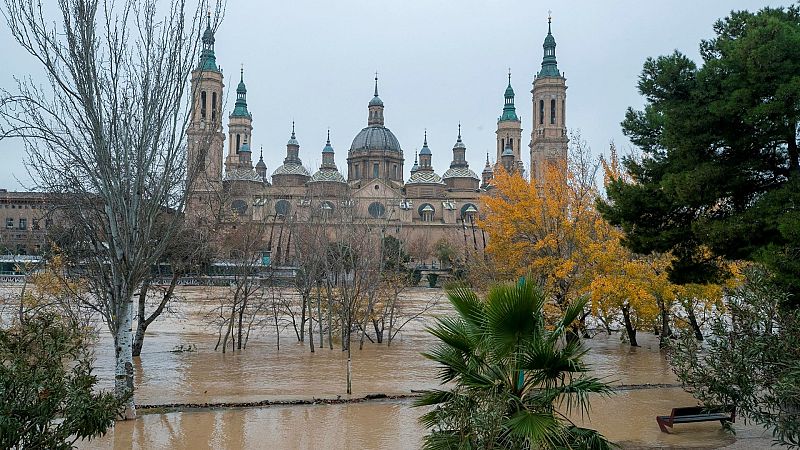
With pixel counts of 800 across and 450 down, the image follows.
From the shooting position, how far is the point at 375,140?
92.7 m

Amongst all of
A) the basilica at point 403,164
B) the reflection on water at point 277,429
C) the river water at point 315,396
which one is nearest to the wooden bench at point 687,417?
the river water at point 315,396

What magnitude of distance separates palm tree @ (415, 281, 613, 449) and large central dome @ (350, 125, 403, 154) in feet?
279

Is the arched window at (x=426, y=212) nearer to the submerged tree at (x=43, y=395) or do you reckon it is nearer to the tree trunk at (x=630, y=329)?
the tree trunk at (x=630, y=329)

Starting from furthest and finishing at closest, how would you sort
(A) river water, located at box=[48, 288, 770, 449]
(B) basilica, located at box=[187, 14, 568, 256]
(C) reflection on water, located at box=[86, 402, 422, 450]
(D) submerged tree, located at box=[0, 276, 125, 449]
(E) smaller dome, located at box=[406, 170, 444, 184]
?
(E) smaller dome, located at box=[406, 170, 444, 184], (B) basilica, located at box=[187, 14, 568, 256], (A) river water, located at box=[48, 288, 770, 449], (C) reflection on water, located at box=[86, 402, 422, 450], (D) submerged tree, located at box=[0, 276, 125, 449]

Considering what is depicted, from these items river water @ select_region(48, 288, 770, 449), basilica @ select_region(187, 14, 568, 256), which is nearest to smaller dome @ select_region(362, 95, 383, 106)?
basilica @ select_region(187, 14, 568, 256)

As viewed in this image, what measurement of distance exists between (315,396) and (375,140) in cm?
7983

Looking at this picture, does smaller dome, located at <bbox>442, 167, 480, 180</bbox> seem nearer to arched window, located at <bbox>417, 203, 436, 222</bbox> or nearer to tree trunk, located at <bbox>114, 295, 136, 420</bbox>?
arched window, located at <bbox>417, 203, 436, 222</bbox>

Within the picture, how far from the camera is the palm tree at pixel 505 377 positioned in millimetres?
6367

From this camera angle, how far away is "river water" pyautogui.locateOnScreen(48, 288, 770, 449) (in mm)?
10734

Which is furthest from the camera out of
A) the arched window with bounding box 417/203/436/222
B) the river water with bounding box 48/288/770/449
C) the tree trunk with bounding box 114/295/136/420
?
the arched window with bounding box 417/203/436/222

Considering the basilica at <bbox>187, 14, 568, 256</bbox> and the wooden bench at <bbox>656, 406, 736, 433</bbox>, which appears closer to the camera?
the wooden bench at <bbox>656, 406, 736, 433</bbox>

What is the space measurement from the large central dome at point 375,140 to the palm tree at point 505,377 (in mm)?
84924

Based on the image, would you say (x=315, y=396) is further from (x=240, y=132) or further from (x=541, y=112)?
(x=240, y=132)

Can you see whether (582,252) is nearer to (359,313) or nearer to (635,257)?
(635,257)
